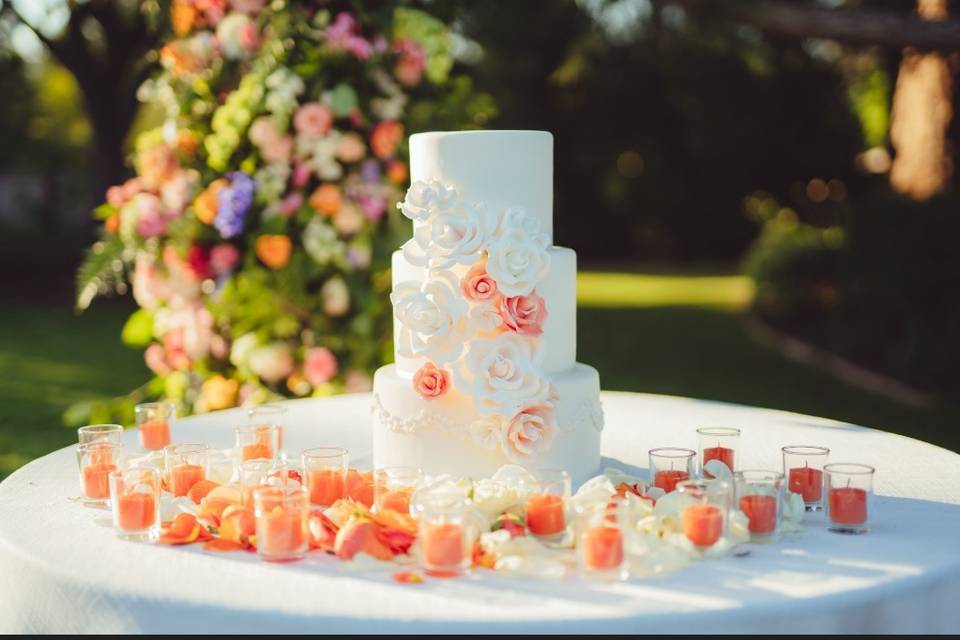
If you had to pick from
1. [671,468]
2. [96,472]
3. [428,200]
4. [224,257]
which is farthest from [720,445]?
[224,257]

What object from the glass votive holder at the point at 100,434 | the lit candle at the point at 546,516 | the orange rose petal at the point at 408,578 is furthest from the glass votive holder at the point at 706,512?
the glass votive holder at the point at 100,434

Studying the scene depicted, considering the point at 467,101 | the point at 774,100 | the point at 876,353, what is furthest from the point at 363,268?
the point at 774,100

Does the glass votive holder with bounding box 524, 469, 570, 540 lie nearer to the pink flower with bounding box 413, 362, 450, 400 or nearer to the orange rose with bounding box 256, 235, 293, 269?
the pink flower with bounding box 413, 362, 450, 400

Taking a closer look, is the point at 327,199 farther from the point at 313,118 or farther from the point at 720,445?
the point at 720,445

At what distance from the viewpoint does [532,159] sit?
116 inches

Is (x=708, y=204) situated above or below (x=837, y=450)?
above

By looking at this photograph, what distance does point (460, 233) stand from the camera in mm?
2842

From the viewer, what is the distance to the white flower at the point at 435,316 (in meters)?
2.82

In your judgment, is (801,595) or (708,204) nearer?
(801,595)

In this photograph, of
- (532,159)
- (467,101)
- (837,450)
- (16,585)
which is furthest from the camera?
(467,101)

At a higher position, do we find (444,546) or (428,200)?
(428,200)

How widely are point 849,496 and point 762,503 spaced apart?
239 mm

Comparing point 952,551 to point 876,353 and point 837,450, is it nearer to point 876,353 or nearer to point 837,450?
point 837,450

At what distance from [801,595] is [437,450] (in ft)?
3.84
